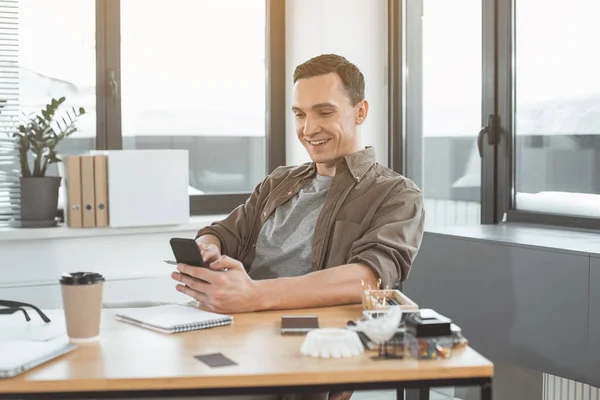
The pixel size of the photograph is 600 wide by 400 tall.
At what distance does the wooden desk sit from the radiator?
1.50m

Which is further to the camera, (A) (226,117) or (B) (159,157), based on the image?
(A) (226,117)

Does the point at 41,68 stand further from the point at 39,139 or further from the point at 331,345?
the point at 331,345

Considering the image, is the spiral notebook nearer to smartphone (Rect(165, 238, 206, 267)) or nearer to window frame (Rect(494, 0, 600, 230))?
smartphone (Rect(165, 238, 206, 267))

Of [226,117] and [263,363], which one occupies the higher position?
[226,117]

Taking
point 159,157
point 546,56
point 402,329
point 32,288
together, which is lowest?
point 32,288

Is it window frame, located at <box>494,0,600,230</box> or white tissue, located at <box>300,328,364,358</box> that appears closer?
white tissue, located at <box>300,328,364,358</box>

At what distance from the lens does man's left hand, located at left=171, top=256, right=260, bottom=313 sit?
1.81m

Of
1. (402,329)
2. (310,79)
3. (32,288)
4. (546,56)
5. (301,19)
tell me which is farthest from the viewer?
(301,19)

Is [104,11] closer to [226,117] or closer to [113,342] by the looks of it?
[226,117]

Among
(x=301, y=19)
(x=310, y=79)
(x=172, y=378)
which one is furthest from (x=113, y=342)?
(x=301, y=19)

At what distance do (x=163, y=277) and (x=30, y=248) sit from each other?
2.00 feet

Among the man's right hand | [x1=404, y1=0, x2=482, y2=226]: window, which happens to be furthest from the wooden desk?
[x1=404, y1=0, x2=482, y2=226]: window

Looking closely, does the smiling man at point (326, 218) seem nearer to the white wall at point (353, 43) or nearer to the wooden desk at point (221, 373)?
the wooden desk at point (221, 373)

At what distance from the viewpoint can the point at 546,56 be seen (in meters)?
3.24
